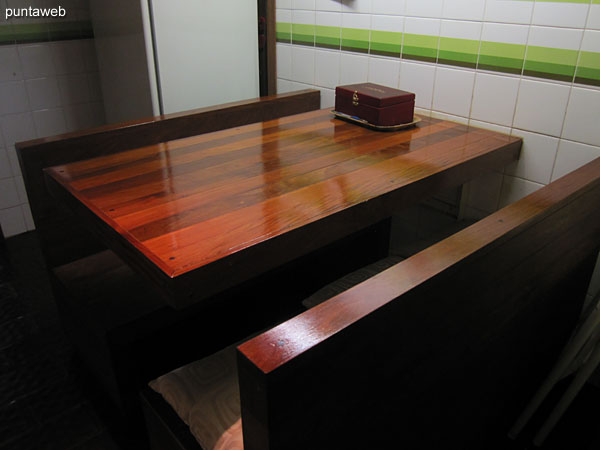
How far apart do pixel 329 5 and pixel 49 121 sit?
1694mm

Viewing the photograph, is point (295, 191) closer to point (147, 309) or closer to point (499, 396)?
point (147, 309)

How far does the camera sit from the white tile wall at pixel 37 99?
2.58m

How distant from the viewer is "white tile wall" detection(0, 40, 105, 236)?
2.58m

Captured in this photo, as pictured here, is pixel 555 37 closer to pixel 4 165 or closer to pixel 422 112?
pixel 422 112

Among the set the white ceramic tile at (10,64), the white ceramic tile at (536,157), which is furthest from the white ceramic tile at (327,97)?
the white ceramic tile at (10,64)

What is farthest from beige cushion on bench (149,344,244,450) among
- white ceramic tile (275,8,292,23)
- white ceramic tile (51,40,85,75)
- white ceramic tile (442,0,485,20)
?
white ceramic tile (51,40,85,75)

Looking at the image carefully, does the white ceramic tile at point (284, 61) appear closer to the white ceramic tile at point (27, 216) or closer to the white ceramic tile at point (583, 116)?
the white ceramic tile at point (583, 116)

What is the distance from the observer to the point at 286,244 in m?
1.12

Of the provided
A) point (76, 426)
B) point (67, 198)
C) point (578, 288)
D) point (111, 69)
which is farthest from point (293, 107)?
point (76, 426)

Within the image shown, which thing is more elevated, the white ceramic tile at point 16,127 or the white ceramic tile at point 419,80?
the white ceramic tile at point 419,80

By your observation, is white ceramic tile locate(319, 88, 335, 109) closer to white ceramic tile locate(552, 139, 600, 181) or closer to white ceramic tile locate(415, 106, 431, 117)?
white ceramic tile locate(415, 106, 431, 117)

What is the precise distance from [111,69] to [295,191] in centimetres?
169

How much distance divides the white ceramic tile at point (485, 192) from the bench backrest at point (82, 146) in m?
0.95

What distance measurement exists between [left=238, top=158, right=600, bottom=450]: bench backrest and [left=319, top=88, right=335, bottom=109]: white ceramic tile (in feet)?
4.06
